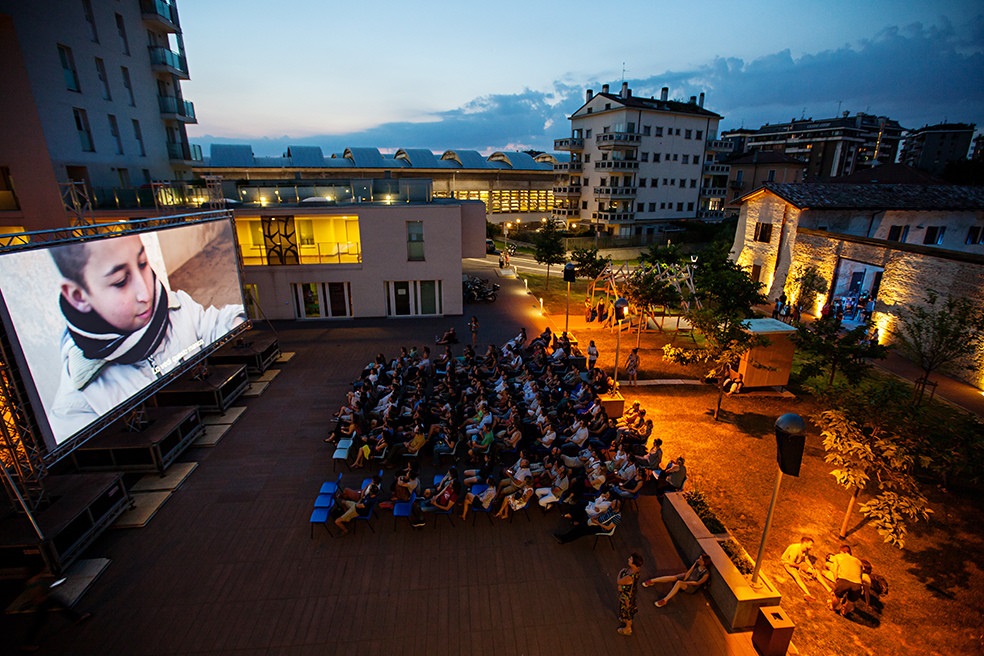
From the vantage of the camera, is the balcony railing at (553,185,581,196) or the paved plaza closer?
the paved plaza

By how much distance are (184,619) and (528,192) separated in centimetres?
6069

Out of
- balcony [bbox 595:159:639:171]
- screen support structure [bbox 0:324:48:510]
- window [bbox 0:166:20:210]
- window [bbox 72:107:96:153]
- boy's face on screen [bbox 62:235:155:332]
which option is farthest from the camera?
balcony [bbox 595:159:639:171]

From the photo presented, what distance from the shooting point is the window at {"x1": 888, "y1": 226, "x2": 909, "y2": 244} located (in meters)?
27.5

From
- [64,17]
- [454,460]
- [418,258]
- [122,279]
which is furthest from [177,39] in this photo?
[454,460]

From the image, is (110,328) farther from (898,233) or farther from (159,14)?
(898,233)

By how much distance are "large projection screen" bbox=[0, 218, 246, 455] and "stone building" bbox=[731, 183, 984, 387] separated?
30.3m

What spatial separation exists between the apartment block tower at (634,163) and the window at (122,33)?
43.5 metres

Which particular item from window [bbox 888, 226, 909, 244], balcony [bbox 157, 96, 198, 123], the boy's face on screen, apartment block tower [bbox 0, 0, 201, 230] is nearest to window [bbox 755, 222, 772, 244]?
window [bbox 888, 226, 909, 244]

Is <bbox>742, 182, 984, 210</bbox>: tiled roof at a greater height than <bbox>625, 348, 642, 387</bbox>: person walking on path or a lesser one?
greater

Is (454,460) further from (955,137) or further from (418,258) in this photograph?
(955,137)

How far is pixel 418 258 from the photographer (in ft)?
80.1

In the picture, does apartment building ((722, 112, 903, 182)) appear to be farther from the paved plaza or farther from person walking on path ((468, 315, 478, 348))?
the paved plaza

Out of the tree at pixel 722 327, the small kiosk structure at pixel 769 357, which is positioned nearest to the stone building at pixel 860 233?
the tree at pixel 722 327

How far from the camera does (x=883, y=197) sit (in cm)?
2819
